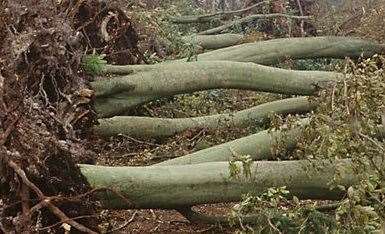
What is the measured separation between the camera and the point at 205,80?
20.5 ft

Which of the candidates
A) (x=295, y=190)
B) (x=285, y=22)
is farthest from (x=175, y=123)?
(x=285, y=22)

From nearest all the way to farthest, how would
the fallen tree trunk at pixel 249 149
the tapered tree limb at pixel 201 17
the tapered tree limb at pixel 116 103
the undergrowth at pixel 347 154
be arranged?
1. the undergrowth at pixel 347 154
2. the fallen tree trunk at pixel 249 149
3. the tapered tree limb at pixel 116 103
4. the tapered tree limb at pixel 201 17

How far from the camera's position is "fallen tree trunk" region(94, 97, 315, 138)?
22.8ft

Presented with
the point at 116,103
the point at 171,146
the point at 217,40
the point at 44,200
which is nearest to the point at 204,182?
the point at 44,200

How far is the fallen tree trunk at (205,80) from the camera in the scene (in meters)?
6.01

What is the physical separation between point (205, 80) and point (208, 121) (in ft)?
3.96

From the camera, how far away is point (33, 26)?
5.04m

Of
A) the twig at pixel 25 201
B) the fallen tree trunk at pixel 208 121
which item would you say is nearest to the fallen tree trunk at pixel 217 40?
the fallen tree trunk at pixel 208 121

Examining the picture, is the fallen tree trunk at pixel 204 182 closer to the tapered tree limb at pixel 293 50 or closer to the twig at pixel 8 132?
the twig at pixel 8 132

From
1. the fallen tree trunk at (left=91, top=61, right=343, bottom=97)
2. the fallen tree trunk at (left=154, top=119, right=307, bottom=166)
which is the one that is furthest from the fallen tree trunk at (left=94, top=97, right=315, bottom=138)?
the fallen tree trunk at (left=154, top=119, right=307, bottom=166)

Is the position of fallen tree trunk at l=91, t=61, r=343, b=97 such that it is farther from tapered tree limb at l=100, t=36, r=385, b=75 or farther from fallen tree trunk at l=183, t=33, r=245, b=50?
fallen tree trunk at l=183, t=33, r=245, b=50

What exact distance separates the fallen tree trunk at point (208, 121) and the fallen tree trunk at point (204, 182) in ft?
8.00

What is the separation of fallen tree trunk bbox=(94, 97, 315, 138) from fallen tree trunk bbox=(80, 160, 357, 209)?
244 centimetres

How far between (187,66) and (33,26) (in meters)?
1.70
